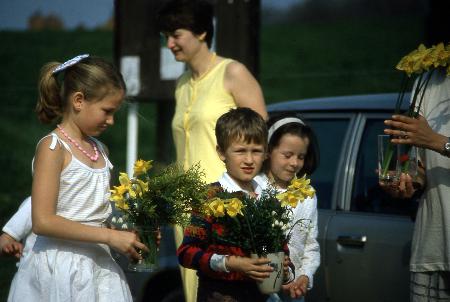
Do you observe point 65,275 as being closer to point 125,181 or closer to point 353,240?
point 125,181

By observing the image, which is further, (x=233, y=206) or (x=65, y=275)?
(x=65, y=275)

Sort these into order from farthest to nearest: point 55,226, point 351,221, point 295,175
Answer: point 351,221, point 295,175, point 55,226

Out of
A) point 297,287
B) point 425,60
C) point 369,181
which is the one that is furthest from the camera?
point 369,181

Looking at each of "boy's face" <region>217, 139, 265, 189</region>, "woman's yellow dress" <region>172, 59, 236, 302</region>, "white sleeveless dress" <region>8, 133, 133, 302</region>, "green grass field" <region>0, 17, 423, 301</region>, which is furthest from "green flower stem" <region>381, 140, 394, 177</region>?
"green grass field" <region>0, 17, 423, 301</region>

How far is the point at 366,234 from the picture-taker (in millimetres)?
5465

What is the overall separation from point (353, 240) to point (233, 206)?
1.54 meters

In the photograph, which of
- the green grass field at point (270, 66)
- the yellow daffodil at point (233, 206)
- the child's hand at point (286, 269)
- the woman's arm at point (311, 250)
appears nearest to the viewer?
the yellow daffodil at point (233, 206)

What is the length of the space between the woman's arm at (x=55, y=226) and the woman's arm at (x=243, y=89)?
1.31 metres

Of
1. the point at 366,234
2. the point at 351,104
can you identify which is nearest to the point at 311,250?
the point at 366,234

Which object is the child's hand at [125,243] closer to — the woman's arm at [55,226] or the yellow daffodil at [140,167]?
the woman's arm at [55,226]

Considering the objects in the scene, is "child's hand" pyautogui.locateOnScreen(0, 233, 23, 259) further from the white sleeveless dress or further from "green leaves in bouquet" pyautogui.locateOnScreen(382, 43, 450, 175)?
"green leaves in bouquet" pyautogui.locateOnScreen(382, 43, 450, 175)

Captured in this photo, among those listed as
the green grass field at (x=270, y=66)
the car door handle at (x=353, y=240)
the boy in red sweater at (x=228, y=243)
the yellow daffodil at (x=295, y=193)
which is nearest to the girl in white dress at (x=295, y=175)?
the boy in red sweater at (x=228, y=243)

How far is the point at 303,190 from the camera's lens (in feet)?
14.1

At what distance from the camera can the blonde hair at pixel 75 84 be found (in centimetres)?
440
